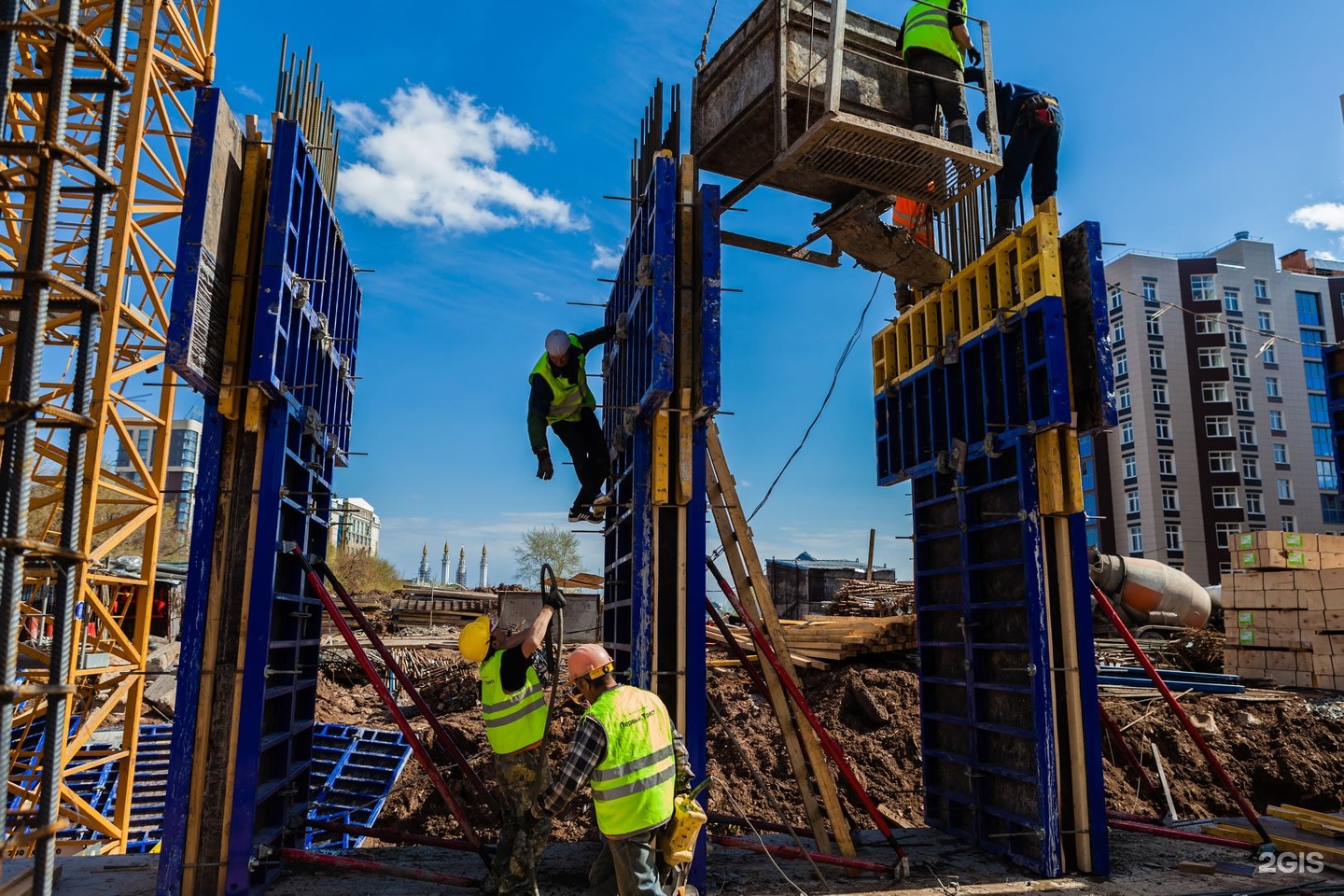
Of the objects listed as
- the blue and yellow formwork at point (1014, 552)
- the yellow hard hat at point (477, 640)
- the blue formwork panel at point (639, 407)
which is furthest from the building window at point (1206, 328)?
the yellow hard hat at point (477, 640)

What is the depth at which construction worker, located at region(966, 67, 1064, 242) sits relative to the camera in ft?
29.9

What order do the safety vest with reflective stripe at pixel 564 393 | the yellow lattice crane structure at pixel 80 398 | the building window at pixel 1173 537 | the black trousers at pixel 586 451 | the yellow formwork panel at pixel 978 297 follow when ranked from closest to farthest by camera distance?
the yellow lattice crane structure at pixel 80 398
the yellow formwork panel at pixel 978 297
the safety vest with reflective stripe at pixel 564 393
the black trousers at pixel 586 451
the building window at pixel 1173 537

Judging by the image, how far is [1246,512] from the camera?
176ft

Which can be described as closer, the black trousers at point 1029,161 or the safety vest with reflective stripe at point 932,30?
the safety vest with reflective stripe at point 932,30

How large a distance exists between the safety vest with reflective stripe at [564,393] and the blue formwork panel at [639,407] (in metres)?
0.42

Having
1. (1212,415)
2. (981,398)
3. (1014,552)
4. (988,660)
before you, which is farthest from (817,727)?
(1212,415)

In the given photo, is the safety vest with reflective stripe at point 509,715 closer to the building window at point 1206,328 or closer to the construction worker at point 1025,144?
the construction worker at point 1025,144

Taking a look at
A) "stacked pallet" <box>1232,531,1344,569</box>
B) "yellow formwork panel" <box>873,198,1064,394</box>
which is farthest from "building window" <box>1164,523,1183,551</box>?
"yellow formwork panel" <box>873,198,1064,394</box>

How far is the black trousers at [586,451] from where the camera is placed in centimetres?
866

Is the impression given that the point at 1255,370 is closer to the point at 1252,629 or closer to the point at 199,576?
the point at 1252,629

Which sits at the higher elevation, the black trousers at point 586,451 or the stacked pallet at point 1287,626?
the black trousers at point 586,451

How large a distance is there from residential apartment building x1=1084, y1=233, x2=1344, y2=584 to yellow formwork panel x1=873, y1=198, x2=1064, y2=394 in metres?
48.8

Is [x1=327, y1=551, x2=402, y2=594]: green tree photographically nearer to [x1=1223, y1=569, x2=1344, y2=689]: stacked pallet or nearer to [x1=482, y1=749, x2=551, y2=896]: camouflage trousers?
[x1=1223, y1=569, x2=1344, y2=689]: stacked pallet

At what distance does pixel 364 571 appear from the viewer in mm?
56312
